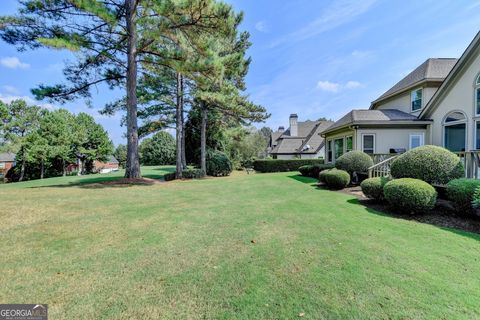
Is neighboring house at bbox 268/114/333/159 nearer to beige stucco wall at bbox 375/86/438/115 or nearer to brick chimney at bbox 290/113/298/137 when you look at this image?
brick chimney at bbox 290/113/298/137

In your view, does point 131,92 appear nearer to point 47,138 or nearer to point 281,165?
point 281,165

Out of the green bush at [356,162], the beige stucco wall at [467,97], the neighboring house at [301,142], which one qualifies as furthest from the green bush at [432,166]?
the neighboring house at [301,142]

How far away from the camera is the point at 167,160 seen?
39.3 m

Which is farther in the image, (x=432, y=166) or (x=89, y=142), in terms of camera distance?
(x=89, y=142)

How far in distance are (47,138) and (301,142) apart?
111ft

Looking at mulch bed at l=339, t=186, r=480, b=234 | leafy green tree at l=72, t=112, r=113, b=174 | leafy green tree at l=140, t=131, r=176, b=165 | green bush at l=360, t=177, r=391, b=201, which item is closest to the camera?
mulch bed at l=339, t=186, r=480, b=234

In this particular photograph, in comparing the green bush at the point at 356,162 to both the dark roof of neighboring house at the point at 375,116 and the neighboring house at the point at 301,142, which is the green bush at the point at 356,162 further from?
the neighboring house at the point at 301,142

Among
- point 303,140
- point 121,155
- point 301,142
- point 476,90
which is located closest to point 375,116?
point 476,90

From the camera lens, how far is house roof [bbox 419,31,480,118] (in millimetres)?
9261

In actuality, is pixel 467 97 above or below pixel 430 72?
below

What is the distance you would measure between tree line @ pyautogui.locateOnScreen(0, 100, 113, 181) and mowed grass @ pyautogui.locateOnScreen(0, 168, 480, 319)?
30.2 meters

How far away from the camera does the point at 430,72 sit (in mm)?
13844

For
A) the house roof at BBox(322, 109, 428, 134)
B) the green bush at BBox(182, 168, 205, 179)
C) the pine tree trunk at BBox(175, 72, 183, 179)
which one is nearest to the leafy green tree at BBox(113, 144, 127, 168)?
the pine tree trunk at BBox(175, 72, 183, 179)

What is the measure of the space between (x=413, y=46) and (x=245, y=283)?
54.8 feet
